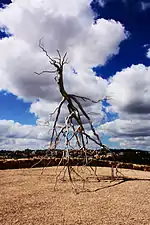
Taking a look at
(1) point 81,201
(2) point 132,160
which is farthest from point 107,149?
(2) point 132,160

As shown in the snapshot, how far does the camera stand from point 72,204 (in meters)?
4.71

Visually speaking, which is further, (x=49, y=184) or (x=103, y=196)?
(x=49, y=184)

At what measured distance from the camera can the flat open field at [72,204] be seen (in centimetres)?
400

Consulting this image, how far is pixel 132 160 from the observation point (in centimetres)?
1307

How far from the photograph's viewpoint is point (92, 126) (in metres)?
7.44

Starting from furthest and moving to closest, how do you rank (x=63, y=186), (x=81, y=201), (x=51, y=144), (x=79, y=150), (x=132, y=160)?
(x=132, y=160), (x=79, y=150), (x=51, y=144), (x=63, y=186), (x=81, y=201)

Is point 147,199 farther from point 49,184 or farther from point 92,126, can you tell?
point 92,126

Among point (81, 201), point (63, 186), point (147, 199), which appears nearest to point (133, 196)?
point (147, 199)

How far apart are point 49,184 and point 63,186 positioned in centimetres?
37

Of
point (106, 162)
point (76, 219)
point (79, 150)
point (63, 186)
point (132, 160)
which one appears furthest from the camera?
point (132, 160)

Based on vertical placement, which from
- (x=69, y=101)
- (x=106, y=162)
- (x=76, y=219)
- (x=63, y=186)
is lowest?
(x=76, y=219)

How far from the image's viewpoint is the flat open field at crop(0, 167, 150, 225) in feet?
13.1

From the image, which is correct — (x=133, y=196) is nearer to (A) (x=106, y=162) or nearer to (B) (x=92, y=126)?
(B) (x=92, y=126)

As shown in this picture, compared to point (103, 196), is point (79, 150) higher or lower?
higher
